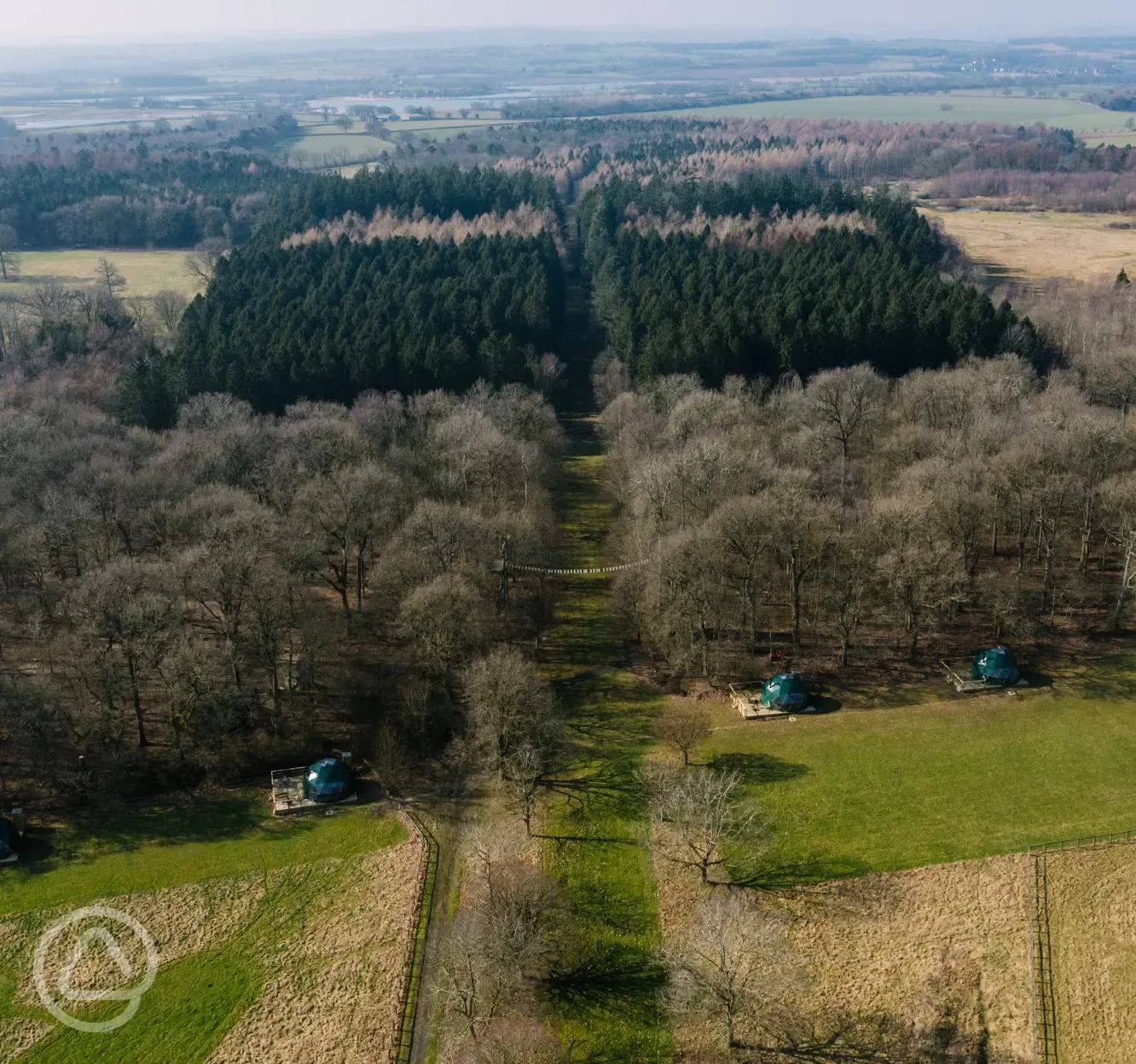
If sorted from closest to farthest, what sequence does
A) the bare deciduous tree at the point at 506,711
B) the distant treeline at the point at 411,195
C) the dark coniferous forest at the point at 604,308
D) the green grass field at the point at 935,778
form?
1. the green grass field at the point at 935,778
2. the bare deciduous tree at the point at 506,711
3. the dark coniferous forest at the point at 604,308
4. the distant treeline at the point at 411,195

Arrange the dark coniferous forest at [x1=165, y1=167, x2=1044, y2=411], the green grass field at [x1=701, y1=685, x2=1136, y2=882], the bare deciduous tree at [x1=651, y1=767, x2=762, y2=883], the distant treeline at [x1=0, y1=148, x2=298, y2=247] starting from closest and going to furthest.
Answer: the bare deciduous tree at [x1=651, y1=767, x2=762, y2=883] → the green grass field at [x1=701, y1=685, x2=1136, y2=882] → the dark coniferous forest at [x1=165, y1=167, x2=1044, y2=411] → the distant treeline at [x1=0, y1=148, x2=298, y2=247]

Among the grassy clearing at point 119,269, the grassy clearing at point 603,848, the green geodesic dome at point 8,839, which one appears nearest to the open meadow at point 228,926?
the green geodesic dome at point 8,839

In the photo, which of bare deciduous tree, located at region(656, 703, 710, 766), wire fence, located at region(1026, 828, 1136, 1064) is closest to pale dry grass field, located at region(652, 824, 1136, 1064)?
wire fence, located at region(1026, 828, 1136, 1064)

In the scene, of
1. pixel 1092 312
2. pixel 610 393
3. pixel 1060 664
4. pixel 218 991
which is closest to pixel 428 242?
pixel 610 393

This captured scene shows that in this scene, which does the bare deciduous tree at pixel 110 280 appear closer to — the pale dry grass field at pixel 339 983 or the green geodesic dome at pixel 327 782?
the green geodesic dome at pixel 327 782

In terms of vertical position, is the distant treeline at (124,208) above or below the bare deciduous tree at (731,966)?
above

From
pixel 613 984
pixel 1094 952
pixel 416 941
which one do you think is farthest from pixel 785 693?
pixel 416 941

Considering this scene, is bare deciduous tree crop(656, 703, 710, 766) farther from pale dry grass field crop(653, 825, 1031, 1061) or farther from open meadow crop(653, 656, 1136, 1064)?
pale dry grass field crop(653, 825, 1031, 1061)

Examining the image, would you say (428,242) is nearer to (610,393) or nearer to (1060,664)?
(610,393)
